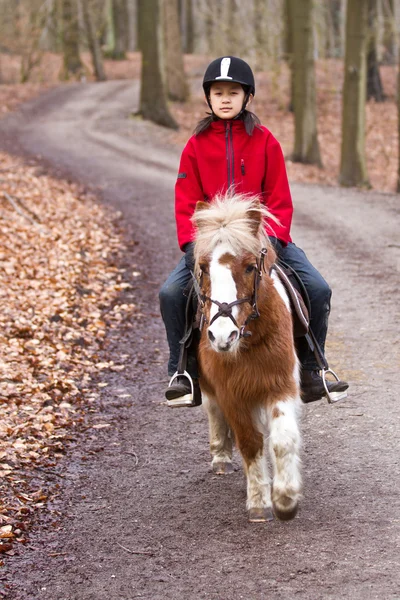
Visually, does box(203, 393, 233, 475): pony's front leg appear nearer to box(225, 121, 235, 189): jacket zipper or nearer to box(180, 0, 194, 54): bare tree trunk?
box(225, 121, 235, 189): jacket zipper

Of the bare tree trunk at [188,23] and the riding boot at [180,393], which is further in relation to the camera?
the bare tree trunk at [188,23]

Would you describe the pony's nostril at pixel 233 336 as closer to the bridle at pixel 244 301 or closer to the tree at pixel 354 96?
the bridle at pixel 244 301

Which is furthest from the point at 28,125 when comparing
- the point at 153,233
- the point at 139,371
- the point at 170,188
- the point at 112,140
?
the point at 139,371

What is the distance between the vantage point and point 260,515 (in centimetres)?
530

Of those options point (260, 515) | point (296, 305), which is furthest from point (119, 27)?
point (260, 515)

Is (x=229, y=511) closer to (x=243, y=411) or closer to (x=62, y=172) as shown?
(x=243, y=411)

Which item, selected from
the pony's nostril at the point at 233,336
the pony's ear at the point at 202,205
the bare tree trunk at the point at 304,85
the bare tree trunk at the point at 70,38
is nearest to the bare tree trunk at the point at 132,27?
the bare tree trunk at the point at 70,38

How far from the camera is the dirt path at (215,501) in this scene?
4535mm

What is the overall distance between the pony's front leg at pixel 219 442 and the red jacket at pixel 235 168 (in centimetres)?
139

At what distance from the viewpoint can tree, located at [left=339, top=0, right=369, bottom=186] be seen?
67.3 feet

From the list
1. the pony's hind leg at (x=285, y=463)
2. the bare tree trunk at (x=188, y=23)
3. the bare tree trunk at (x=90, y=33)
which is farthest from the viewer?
the bare tree trunk at (x=188, y=23)

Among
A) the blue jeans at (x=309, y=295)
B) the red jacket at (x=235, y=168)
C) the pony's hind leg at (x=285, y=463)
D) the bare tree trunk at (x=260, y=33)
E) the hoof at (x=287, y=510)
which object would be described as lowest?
the hoof at (x=287, y=510)

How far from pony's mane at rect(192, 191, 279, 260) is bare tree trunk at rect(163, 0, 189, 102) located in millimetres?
29760

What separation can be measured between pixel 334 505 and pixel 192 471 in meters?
1.40
